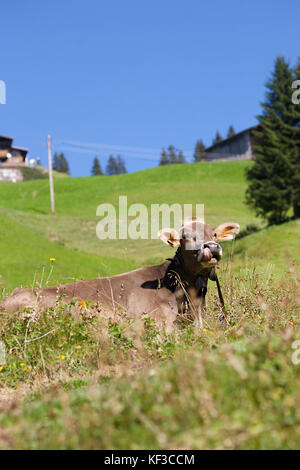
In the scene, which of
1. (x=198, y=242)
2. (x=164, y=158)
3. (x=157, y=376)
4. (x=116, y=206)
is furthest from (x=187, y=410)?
(x=164, y=158)

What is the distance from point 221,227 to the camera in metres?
8.42

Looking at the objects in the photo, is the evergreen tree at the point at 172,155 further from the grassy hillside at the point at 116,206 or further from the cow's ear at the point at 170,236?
the cow's ear at the point at 170,236

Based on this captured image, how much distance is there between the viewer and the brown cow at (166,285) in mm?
7867

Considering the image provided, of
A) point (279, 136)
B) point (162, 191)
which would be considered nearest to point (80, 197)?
point (162, 191)

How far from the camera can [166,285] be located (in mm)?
8422

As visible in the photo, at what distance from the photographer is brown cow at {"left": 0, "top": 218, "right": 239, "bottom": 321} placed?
7867 mm

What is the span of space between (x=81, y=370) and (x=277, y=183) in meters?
32.8

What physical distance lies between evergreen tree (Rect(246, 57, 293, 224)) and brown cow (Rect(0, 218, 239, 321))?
29364 mm

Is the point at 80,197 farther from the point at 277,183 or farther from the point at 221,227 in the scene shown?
the point at 221,227

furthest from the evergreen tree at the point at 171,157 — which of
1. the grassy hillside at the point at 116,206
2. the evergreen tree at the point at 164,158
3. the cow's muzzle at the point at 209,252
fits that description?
the cow's muzzle at the point at 209,252

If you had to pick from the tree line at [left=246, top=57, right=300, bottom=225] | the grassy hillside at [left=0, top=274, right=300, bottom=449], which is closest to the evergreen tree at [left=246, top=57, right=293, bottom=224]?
the tree line at [left=246, top=57, right=300, bottom=225]

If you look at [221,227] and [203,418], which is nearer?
[203,418]

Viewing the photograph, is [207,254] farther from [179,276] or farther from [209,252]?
[179,276]

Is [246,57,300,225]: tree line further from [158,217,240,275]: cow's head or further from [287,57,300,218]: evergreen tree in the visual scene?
[158,217,240,275]: cow's head
